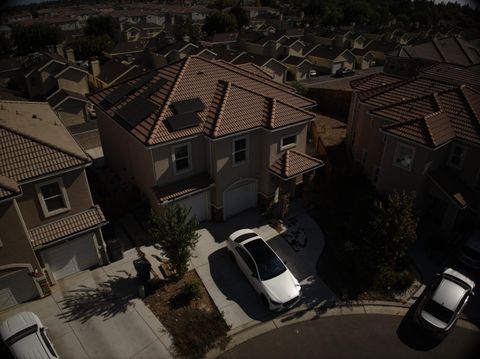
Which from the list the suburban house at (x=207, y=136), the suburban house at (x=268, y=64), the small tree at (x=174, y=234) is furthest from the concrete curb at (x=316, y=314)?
the suburban house at (x=268, y=64)

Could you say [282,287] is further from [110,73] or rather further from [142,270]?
[110,73]

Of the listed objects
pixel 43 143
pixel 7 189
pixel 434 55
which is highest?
pixel 43 143

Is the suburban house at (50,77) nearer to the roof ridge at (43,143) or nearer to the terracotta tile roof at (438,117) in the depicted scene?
the roof ridge at (43,143)

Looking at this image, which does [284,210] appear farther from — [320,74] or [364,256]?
[320,74]

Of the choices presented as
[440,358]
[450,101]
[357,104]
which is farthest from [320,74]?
[440,358]

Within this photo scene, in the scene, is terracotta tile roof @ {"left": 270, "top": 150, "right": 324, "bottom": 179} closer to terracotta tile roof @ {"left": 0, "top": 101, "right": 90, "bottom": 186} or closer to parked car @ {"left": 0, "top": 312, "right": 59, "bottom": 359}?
terracotta tile roof @ {"left": 0, "top": 101, "right": 90, "bottom": 186}

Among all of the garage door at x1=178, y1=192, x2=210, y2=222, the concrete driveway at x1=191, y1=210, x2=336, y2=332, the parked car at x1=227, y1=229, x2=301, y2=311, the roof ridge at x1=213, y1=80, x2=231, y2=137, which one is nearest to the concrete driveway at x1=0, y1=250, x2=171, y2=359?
the concrete driveway at x1=191, y1=210, x2=336, y2=332

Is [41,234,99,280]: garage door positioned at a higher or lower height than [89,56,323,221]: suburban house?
lower

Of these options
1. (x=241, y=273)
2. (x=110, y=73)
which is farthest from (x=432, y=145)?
(x=110, y=73)
